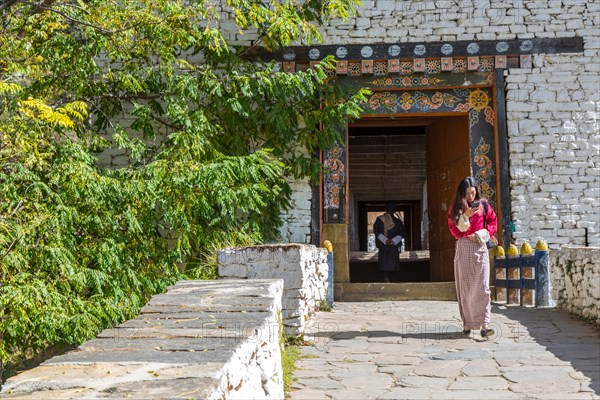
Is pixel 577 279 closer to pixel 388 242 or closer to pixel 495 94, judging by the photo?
pixel 495 94

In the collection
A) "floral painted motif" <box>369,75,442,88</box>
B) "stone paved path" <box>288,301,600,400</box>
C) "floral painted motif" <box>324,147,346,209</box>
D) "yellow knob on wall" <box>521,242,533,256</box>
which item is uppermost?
"floral painted motif" <box>369,75,442,88</box>

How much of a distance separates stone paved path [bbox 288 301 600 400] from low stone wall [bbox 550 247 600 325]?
0.16m

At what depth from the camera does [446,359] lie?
4996mm

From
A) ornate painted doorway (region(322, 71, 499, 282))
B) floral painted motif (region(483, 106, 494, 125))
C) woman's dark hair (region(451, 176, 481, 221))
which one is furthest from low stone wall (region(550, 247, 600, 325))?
floral painted motif (region(483, 106, 494, 125))

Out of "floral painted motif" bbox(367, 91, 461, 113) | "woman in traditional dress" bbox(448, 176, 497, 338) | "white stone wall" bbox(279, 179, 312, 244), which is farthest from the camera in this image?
"floral painted motif" bbox(367, 91, 461, 113)

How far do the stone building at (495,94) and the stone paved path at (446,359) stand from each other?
245 centimetres

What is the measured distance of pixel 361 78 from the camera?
9844 millimetres

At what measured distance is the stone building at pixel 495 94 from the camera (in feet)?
31.1

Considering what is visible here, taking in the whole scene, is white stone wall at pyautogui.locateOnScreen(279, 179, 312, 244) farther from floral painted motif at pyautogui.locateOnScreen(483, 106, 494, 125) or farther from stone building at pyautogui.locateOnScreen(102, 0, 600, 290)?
floral painted motif at pyautogui.locateOnScreen(483, 106, 494, 125)

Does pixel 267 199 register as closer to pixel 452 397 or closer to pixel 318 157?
pixel 318 157

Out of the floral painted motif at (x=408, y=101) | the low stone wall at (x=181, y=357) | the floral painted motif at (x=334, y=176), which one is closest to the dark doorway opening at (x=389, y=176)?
the floral painted motif at (x=408, y=101)

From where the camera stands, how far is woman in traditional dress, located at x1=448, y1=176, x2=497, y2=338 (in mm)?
5926

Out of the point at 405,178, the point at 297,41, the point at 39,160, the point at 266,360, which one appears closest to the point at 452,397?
the point at 266,360

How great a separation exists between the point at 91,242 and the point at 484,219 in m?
4.09
